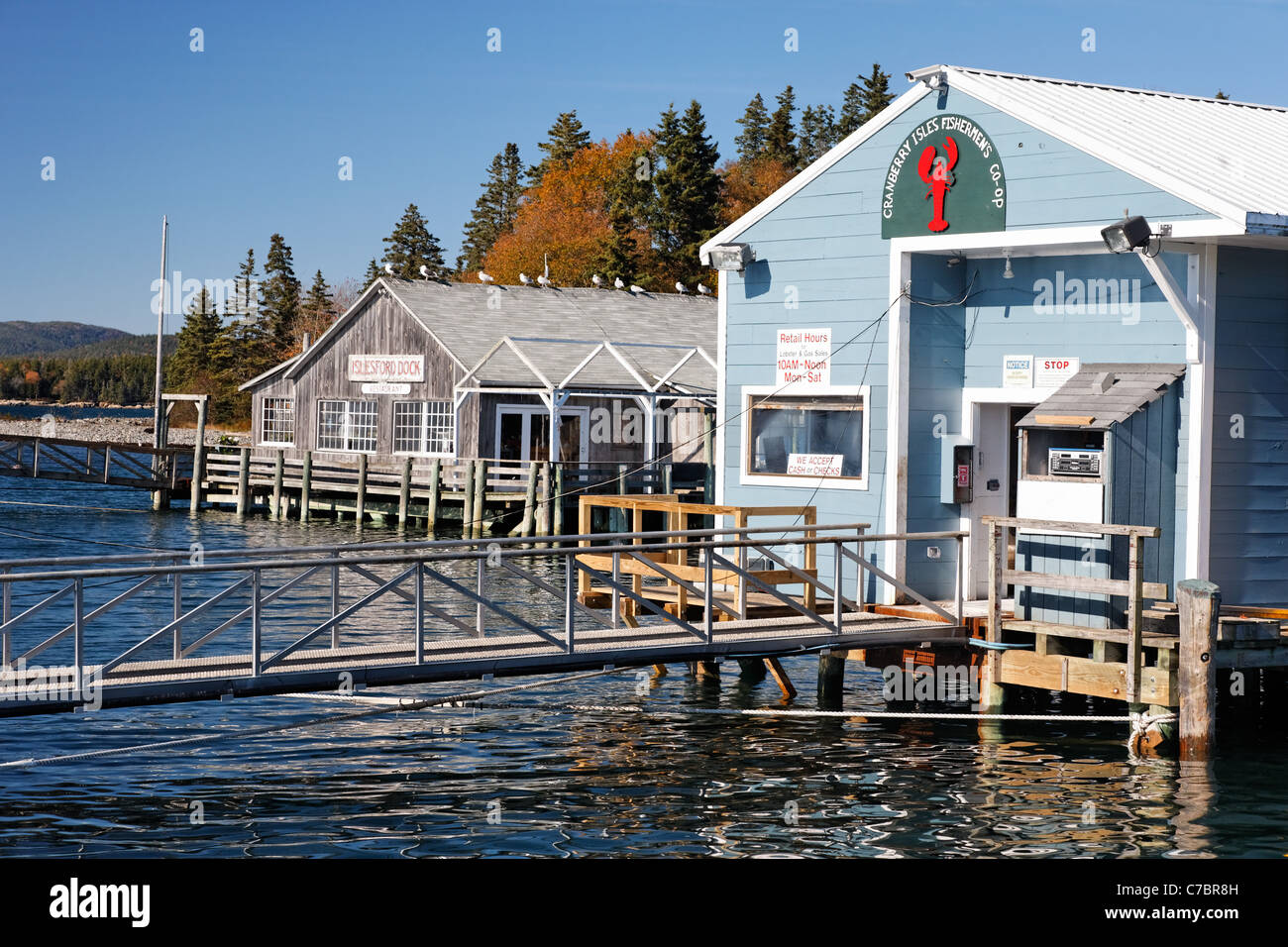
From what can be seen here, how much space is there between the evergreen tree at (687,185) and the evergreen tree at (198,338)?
43.3 meters

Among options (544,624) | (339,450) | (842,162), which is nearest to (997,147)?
(842,162)

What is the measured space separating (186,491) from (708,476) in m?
20.8

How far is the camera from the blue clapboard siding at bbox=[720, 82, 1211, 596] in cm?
1456

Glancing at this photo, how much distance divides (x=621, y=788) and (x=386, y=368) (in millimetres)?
34022

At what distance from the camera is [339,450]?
4731cm

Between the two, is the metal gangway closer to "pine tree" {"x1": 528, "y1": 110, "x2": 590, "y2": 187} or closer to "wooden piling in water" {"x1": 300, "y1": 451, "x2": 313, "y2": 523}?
"wooden piling in water" {"x1": 300, "y1": 451, "x2": 313, "y2": 523}

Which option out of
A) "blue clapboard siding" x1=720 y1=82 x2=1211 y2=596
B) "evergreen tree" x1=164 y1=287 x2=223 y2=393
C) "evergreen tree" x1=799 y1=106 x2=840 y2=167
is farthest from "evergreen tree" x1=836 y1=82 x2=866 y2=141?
"blue clapboard siding" x1=720 y1=82 x2=1211 y2=596

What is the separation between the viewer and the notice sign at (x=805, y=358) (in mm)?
16453

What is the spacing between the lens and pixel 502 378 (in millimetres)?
41031

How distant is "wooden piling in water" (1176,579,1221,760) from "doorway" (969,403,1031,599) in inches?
133

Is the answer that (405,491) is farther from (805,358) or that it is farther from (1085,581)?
(1085,581)

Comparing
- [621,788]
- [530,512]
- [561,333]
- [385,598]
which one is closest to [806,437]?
[621,788]

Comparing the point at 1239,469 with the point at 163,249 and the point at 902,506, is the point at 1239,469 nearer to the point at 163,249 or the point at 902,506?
the point at 902,506
